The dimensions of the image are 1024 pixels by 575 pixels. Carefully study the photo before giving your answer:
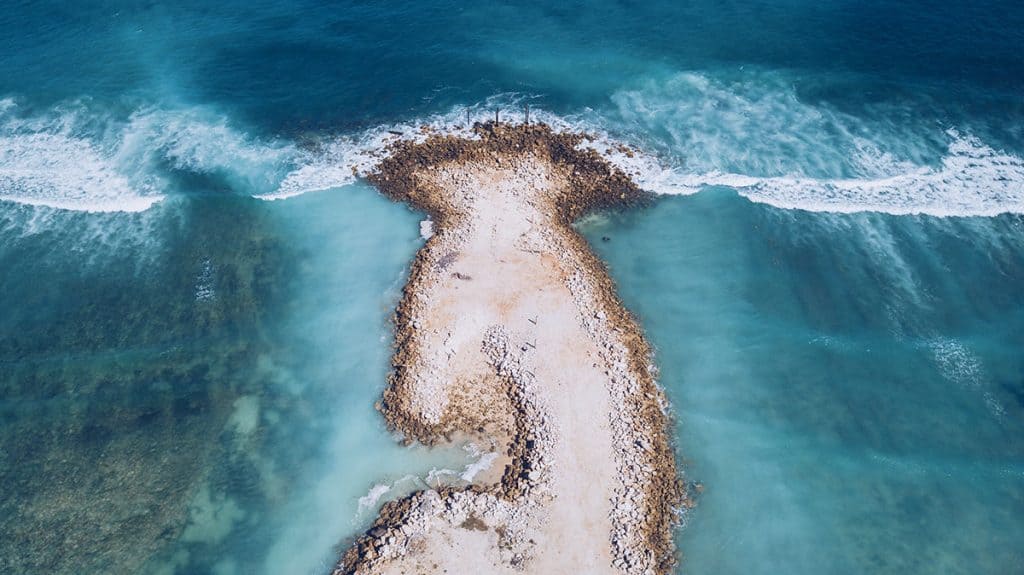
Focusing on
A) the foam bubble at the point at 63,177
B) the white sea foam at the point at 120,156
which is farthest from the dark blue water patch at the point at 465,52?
the foam bubble at the point at 63,177

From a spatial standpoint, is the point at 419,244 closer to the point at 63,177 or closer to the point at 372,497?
the point at 372,497

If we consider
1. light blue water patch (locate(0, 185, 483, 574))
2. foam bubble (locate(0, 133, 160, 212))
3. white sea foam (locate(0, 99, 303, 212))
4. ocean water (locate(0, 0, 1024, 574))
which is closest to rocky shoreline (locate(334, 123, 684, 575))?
ocean water (locate(0, 0, 1024, 574))

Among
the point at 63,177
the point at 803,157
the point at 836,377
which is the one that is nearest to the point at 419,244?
the point at 836,377

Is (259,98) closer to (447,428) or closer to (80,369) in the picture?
(80,369)

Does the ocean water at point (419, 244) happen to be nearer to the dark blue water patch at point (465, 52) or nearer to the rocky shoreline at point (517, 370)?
the dark blue water patch at point (465, 52)

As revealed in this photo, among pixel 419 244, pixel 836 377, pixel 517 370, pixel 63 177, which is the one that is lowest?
pixel 836 377
